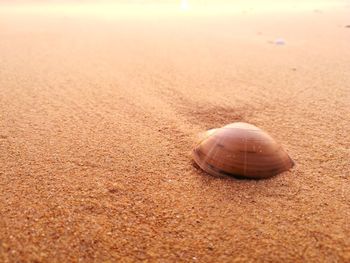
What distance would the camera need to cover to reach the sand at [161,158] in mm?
1277

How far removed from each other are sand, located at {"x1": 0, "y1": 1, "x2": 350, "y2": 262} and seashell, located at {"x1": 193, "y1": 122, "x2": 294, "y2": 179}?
0.05 m

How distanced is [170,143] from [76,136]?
568 millimetres

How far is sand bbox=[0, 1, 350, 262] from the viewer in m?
1.28

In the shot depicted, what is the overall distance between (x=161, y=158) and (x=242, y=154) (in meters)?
0.47

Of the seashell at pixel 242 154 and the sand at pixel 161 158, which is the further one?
the seashell at pixel 242 154

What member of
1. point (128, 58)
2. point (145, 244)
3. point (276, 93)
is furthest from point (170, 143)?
point (128, 58)

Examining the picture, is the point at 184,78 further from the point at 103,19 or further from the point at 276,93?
the point at 103,19

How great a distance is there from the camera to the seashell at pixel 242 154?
1595mm

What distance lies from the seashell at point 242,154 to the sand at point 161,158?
5cm

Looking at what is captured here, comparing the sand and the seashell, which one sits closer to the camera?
the sand

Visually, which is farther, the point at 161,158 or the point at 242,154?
the point at 161,158

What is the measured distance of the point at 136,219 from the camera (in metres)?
1.39

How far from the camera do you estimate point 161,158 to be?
185cm

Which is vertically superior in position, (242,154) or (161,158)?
(242,154)
